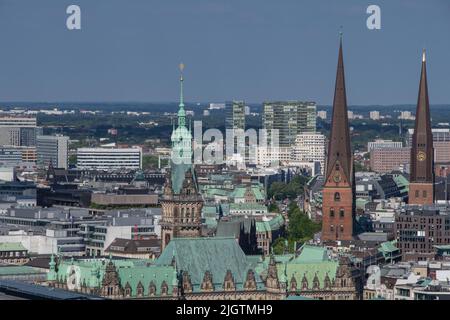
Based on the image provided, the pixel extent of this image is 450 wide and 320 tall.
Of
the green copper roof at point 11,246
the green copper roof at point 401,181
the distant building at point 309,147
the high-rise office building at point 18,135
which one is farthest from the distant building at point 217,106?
the green copper roof at point 11,246

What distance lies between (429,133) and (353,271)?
88.8ft

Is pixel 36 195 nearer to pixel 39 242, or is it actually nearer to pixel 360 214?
pixel 360 214

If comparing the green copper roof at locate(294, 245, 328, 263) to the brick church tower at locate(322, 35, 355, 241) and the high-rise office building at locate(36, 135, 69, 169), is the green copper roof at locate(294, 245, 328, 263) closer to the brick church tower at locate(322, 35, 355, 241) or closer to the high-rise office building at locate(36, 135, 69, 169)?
the brick church tower at locate(322, 35, 355, 241)

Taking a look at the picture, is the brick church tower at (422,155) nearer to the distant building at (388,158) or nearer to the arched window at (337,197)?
the arched window at (337,197)

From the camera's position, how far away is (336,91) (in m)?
81.1

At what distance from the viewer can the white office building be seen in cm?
15962

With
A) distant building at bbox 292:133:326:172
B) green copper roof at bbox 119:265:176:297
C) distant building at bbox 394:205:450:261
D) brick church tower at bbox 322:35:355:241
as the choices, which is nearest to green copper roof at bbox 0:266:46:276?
green copper roof at bbox 119:265:176:297

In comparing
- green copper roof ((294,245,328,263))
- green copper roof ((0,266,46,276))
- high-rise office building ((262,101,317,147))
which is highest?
high-rise office building ((262,101,317,147))

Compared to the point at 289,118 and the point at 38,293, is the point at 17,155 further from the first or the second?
the point at 38,293

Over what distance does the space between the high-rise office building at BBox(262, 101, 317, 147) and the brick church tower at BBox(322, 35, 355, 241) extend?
9612 centimetres

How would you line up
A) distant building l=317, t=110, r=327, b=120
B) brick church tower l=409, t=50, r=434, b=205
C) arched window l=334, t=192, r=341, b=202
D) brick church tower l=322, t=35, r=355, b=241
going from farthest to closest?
distant building l=317, t=110, r=327, b=120 < brick church tower l=409, t=50, r=434, b=205 < arched window l=334, t=192, r=341, b=202 < brick church tower l=322, t=35, r=355, b=241

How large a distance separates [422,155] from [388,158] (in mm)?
73369
